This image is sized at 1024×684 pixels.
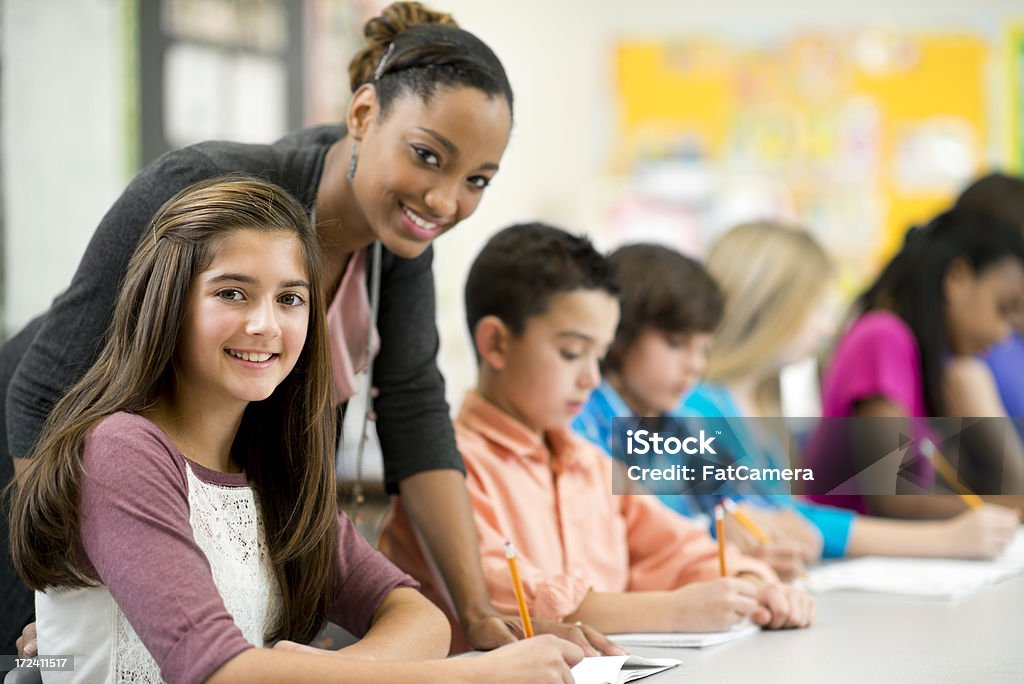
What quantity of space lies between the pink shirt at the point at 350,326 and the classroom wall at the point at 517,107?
39cm

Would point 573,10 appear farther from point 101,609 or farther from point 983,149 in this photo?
point 101,609

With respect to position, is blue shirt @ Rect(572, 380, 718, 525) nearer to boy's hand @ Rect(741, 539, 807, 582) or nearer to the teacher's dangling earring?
boy's hand @ Rect(741, 539, 807, 582)

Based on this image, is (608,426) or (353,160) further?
(608,426)

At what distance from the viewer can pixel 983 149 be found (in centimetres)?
432

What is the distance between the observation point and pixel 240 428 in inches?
43.3

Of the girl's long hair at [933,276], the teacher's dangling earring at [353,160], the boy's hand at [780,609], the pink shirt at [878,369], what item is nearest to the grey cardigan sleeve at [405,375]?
the teacher's dangling earring at [353,160]

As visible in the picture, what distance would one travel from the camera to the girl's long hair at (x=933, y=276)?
213cm

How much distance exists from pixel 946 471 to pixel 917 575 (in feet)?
0.95

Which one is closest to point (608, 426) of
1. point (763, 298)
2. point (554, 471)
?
point (554, 471)

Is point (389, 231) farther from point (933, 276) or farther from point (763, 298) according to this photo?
point (933, 276)

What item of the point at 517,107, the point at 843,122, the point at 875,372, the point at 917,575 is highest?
the point at 843,122

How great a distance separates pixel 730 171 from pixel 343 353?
324 centimetres

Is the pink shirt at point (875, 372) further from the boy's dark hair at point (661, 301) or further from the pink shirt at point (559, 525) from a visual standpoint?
the pink shirt at point (559, 525)

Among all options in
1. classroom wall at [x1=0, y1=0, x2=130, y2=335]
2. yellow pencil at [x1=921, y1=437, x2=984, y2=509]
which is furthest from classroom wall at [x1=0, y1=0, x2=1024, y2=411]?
yellow pencil at [x1=921, y1=437, x2=984, y2=509]
